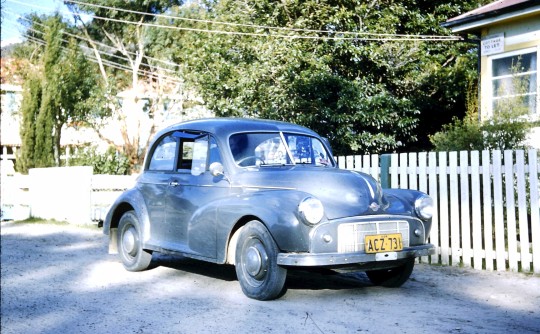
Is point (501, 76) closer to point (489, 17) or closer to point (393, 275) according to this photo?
point (489, 17)

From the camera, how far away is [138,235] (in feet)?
24.4

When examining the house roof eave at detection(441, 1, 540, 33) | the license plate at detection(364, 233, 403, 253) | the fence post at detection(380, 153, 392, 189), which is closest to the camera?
the license plate at detection(364, 233, 403, 253)

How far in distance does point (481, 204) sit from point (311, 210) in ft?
12.0

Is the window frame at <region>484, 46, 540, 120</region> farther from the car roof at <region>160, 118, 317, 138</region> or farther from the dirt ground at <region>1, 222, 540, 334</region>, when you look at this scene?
the car roof at <region>160, 118, 317, 138</region>

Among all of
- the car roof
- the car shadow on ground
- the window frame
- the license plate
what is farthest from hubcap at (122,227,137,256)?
the window frame

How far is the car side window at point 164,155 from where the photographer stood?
23.8 feet

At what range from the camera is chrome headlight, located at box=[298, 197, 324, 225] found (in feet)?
17.3

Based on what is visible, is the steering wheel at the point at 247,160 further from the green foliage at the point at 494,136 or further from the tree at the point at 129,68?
the tree at the point at 129,68

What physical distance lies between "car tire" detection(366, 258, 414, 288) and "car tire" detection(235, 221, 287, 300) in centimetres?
144

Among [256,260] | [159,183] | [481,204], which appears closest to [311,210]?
[256,260]

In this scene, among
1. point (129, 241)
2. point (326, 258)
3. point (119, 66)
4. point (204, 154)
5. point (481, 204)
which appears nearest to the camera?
point (326, 258)

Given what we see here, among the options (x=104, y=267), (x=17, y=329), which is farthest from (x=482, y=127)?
(x=17, y=329)

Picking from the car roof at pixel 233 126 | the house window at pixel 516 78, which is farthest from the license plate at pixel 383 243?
the house window at pixel 516 78

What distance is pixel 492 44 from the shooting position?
1414 centimetres
